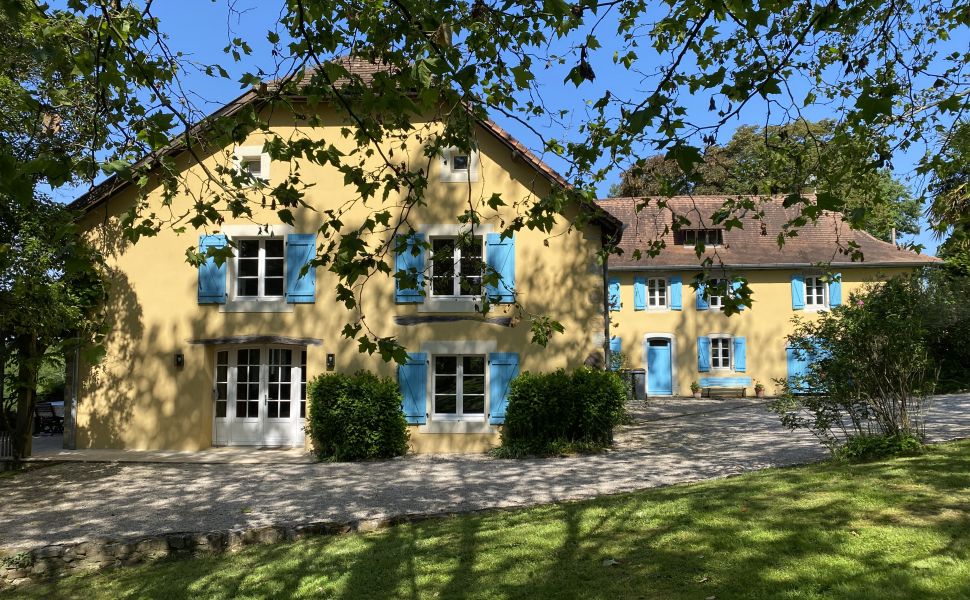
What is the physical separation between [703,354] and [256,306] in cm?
1400

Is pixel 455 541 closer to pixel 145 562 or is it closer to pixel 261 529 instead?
pixel 261 529

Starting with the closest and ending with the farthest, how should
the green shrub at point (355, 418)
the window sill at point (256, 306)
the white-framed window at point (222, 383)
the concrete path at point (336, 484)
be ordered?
the concrete path at point (336, 484) → the green shrub at point (355, 418) → the window sill at point (256, 306) → the white-framed window at point (222, 383)

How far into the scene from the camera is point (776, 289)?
2011cm

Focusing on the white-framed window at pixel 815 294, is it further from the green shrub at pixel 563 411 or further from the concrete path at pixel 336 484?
the green shrub at pixel 563 411

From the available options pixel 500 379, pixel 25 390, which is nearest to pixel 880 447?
pixel 500 379

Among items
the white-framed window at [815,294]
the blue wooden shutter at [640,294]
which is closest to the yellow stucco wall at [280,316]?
the blue wooden shutter at [640,294]

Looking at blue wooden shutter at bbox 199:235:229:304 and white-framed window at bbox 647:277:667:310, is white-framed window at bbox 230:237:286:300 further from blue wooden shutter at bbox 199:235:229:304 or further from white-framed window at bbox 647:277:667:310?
white-framed window at bbox 647:277:667:310

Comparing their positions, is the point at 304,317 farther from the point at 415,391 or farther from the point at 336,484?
the point at 336,484

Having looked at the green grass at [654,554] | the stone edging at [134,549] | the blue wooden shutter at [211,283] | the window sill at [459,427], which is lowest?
the stone edging at [134,549]

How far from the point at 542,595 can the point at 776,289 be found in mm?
18190

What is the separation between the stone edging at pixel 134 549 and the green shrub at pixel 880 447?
5707 millimetres

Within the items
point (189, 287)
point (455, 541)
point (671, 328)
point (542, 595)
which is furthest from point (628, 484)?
point (671, 328)

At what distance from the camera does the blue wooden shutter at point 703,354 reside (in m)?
20.3

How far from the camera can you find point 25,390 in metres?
10.6
